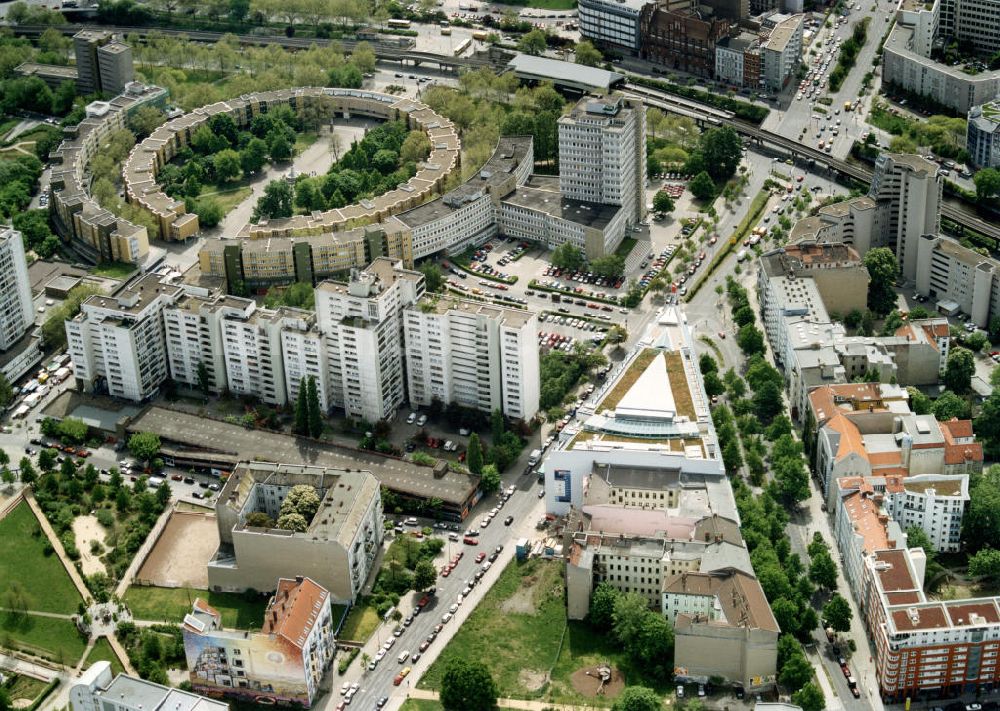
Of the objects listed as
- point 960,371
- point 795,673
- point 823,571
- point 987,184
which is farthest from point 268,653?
point 987,184

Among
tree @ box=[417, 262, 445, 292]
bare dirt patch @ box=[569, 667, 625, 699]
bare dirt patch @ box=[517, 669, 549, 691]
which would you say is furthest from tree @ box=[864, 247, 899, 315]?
bare dirt patch @ box=[517, 669, 549, 691]

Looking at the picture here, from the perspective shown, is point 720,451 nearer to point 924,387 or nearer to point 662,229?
point 924,387

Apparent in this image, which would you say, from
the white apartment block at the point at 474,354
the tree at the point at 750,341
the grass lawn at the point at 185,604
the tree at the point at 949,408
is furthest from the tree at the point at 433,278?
the tree at the point at 949,408

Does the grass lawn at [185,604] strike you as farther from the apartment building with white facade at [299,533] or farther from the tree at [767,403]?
the tree at [767,403]

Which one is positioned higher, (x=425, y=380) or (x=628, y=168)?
(x=628, y=168)

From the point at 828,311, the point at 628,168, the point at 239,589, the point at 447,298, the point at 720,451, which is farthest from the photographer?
the point at 628,168

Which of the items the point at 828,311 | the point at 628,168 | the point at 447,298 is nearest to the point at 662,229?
the point at 628,168
